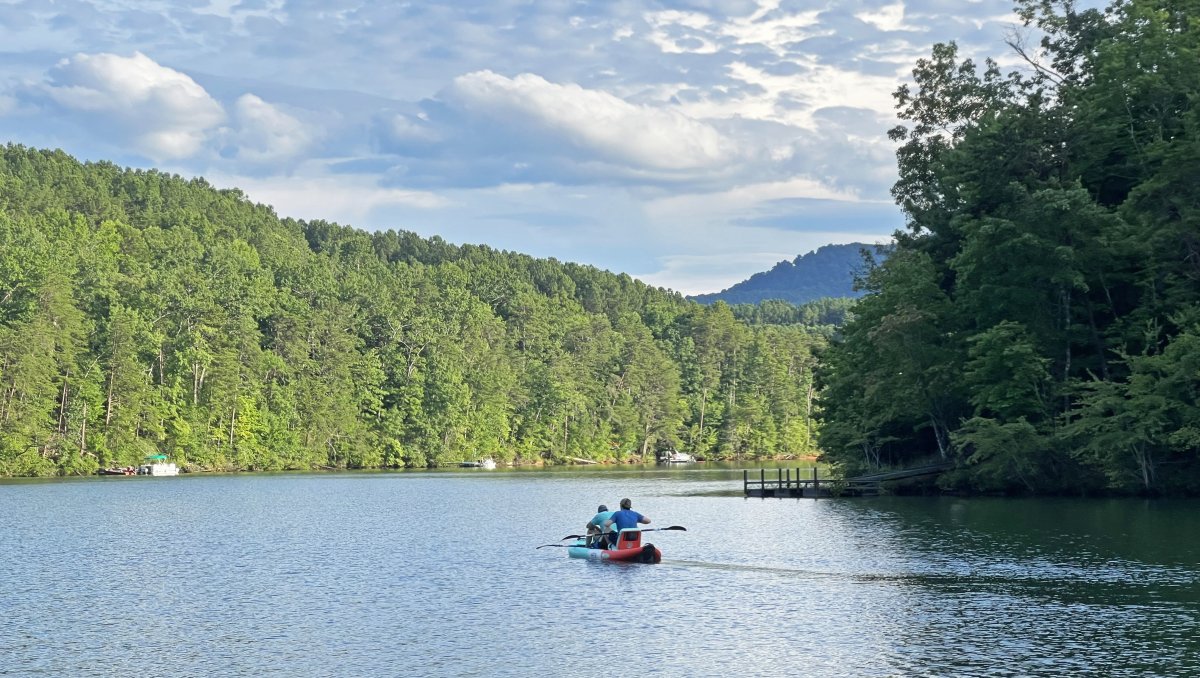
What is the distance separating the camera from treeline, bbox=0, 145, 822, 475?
11638 centimetres

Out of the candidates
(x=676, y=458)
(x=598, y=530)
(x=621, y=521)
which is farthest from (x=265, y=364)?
(x=621, y=521)

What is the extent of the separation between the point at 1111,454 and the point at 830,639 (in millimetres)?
36012

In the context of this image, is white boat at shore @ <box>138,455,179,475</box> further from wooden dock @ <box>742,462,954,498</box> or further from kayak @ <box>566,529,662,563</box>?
kayak @ <box>566,529,662,563</box>

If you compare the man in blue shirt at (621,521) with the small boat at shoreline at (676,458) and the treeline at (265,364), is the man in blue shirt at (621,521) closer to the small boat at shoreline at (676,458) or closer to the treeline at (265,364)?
the treeline at (265,364)

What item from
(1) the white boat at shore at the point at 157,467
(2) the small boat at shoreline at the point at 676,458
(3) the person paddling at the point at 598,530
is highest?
(2) the small boat at shoreline at the point at 676,458

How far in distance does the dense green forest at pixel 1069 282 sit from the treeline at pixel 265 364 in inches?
3058

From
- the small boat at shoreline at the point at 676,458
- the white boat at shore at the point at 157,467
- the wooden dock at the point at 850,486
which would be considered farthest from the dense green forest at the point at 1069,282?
the small boat at shoreline at the point at 676,458

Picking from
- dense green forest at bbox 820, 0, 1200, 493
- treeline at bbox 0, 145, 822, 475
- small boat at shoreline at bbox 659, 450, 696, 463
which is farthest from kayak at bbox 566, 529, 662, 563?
small boat at shoreline at bbox 659, 450, 696, 463

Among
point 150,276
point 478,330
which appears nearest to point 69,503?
point 150,276

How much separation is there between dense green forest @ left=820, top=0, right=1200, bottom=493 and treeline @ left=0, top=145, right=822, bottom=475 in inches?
3058

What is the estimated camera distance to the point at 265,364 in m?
142

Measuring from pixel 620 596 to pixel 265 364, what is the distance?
117 m

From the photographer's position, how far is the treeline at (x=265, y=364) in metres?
116

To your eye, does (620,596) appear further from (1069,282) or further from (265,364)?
(265,364)
